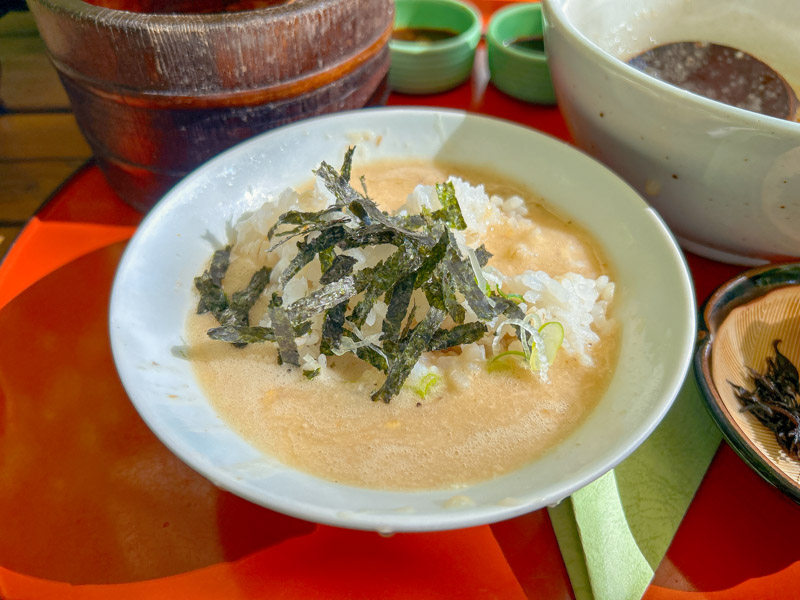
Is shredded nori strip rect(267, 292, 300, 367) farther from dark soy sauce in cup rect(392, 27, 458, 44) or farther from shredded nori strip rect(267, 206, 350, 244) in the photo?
dark soy sauce in cup rect(392, 27, 458, 44)

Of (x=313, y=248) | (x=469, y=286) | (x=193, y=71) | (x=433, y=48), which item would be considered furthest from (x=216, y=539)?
(x=433, y=48)

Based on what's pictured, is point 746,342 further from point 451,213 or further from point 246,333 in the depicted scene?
point 246,333

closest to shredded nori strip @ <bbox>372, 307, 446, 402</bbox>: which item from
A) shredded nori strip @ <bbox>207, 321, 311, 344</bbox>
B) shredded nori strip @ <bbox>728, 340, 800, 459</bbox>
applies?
shredded nori strip @ <bbox>207, 321, 311, 344</bbox>

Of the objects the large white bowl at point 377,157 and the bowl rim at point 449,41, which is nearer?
the large white bowl at point 377,157

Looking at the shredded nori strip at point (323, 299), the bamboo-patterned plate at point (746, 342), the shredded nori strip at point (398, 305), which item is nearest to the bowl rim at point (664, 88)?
the bamboo-patterned plate at point (746, 342)

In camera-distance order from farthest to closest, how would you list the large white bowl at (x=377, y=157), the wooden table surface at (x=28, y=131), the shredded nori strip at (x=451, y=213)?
1. the wooden table surface at (x=28, y=131)
2. the shredded nori strip at (x=451, y=213)
3. the large white bowl at (x=377, y=157)

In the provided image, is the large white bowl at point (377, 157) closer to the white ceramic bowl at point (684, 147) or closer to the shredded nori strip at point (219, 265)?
the shredded nori strip at point (219, 265)
